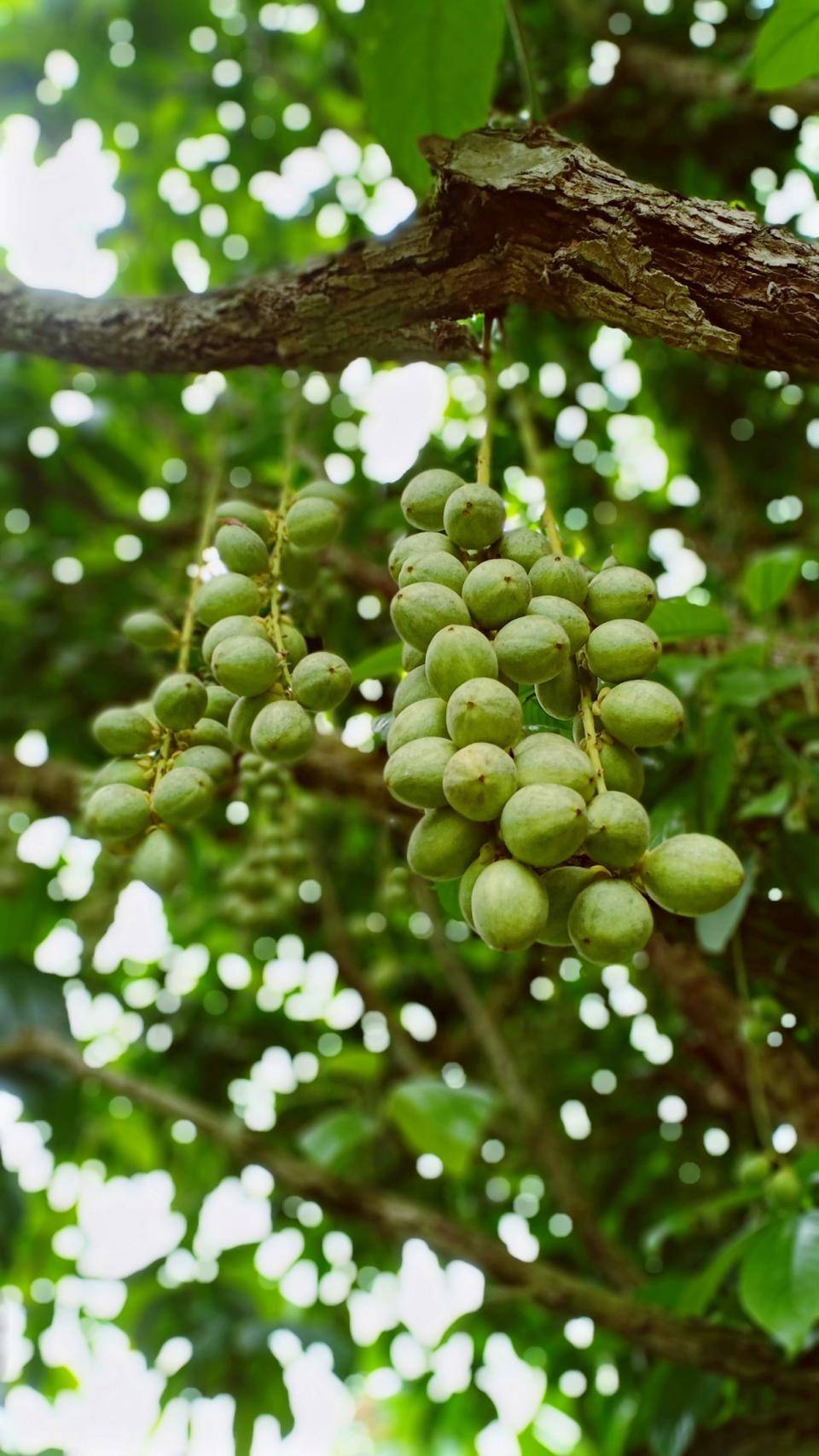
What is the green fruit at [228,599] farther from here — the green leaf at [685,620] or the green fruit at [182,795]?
the green leaf at [685,620]

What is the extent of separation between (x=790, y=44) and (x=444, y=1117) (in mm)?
2245

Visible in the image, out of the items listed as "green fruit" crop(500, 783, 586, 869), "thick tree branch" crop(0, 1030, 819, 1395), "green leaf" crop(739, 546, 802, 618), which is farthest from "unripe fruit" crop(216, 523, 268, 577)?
"thick tree branch" crop(0, 1030, 819, 1395)

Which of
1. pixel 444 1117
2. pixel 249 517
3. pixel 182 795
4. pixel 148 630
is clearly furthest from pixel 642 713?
pixel 444 1117

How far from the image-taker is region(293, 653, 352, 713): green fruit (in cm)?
99

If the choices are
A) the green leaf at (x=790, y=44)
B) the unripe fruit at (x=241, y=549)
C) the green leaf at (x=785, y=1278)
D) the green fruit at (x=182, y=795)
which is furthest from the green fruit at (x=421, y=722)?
the green leaf at (x=785, y=1278)

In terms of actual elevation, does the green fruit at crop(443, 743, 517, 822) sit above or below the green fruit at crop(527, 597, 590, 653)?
below

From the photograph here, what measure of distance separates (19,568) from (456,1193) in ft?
7.16

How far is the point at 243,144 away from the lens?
3318 millimetres

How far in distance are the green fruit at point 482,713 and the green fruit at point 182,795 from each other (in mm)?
289

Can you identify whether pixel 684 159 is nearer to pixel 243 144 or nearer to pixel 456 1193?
pixel 243 144

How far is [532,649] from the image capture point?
0.85 m

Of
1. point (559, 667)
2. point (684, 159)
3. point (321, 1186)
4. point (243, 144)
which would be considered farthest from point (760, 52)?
point (243, 144)

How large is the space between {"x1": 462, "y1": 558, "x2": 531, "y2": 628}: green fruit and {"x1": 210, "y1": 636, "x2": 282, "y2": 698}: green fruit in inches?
7.6

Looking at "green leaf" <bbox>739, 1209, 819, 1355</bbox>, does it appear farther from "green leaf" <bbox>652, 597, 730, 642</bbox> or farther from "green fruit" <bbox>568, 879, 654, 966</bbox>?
"green fruit" <bbox>568, 879, 654, 966</bbox>
